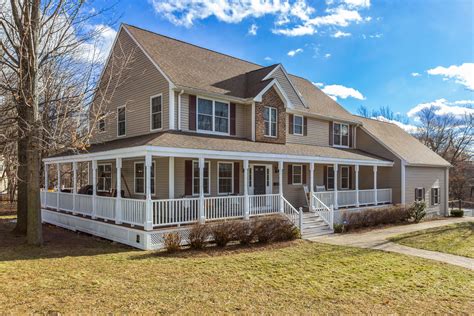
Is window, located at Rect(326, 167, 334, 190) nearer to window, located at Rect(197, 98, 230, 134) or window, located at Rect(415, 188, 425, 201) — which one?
window, located at Rect(415, 188, 425, 201)

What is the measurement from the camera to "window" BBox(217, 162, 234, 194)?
51.7 feet

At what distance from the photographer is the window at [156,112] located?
15078 millimetres

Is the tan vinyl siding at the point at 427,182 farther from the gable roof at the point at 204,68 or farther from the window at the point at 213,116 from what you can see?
the window at the point at 213,116

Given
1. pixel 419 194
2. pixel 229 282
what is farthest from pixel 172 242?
pixel 419 194

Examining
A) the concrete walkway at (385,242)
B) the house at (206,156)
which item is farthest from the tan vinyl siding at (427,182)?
the concrete walkway at (385,242)

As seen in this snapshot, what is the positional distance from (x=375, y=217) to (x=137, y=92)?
13.0 meters

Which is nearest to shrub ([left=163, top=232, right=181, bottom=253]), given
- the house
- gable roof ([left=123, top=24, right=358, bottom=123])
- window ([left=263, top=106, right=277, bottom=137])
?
the house

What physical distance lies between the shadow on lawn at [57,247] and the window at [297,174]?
34.2 feet

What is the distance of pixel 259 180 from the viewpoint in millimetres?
17281

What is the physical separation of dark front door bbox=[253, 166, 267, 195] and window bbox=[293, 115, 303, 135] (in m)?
3.51

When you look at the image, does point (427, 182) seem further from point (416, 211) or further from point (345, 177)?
point (345, 177)

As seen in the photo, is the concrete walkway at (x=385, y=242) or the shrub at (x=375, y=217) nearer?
the concrete walkway at (x=385, y=242)

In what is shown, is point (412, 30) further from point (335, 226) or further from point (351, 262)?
point (351, 262)

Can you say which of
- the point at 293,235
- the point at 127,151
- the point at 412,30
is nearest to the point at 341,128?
the point at 412,30
